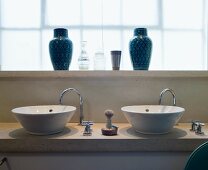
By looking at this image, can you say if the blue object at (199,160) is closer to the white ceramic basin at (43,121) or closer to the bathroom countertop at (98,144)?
the bathroom countertop at (98,144)

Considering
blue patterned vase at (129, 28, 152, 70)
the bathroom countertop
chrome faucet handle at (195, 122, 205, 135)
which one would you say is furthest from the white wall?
the bathroom countertop

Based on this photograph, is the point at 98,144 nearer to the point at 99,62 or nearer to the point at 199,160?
the point at 199,160

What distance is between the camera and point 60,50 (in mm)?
1297

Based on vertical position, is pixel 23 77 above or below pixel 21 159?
above

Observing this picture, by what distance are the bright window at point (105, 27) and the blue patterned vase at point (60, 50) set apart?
372 millimetres

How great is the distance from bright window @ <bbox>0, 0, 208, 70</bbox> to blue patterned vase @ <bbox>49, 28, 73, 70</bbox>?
37cm

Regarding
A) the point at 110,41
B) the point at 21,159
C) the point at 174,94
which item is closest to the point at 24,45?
the point at 110,41

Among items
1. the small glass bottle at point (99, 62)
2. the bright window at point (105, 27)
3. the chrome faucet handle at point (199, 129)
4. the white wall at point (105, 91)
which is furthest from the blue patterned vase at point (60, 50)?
the chrome faucet handle at point (199, 129)

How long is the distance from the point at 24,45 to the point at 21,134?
35.3 inches

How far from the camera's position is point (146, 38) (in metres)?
1.31

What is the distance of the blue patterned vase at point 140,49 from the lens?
1.30 m

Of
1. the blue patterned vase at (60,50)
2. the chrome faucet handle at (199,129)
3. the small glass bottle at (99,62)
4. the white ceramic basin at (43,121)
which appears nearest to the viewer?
the white ceramic basin at (43,121)

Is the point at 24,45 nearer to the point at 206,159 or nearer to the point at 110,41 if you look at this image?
the point at 110,41

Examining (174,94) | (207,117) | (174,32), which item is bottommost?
(207,117)
